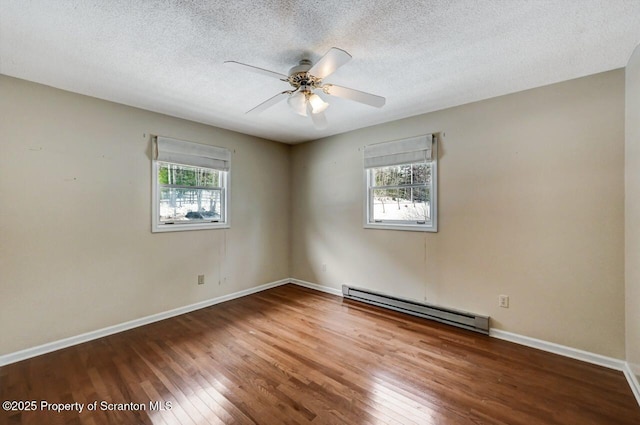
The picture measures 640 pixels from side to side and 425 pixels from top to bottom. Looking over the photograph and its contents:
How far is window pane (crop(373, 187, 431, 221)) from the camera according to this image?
11.2 feet

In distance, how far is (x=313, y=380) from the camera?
6.90ft

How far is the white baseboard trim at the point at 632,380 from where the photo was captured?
1899mm

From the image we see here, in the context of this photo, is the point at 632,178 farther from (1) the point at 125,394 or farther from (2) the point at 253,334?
(1) the point at 125,394

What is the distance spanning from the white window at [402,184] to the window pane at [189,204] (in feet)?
7.24

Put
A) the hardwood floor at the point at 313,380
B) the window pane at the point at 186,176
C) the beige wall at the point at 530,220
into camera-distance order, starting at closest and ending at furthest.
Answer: the hardwood floor at the point at 313,380, the beige wall at the point at 530,220, the window pane at the point at 186,176

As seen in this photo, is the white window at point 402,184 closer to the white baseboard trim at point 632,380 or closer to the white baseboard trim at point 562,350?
the white baseboard trim at point 562,350

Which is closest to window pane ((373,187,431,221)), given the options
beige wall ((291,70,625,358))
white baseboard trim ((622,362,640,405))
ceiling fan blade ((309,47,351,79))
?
beige wall ((291,70,625,358))

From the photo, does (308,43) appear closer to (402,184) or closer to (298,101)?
(298,101)

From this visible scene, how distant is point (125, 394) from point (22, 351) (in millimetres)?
1322

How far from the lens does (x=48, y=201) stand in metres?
2.55

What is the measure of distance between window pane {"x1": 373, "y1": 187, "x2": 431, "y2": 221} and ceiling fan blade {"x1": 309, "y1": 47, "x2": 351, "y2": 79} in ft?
6.97

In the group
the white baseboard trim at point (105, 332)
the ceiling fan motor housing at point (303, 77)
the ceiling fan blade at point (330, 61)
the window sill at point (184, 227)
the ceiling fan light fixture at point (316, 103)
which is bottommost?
the white baseboard trim at point (105, 332)

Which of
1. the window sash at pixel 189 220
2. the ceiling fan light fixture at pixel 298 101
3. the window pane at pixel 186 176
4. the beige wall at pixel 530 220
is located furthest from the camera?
the window pane at pixel 186 176

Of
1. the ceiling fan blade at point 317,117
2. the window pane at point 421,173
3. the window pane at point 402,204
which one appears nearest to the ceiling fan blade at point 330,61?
the ceiling fan blade at point 317,117
